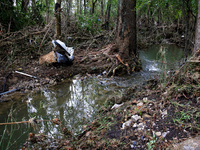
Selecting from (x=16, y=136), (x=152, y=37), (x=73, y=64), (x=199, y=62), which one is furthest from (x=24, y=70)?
(x=152, y=37)

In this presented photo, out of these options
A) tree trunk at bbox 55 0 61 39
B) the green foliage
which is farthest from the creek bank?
the green foliage

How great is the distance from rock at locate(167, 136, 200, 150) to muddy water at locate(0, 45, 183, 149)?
135cm

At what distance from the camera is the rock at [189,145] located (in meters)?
1.36

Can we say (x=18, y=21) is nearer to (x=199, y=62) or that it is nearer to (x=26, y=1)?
(x=26, y=1)

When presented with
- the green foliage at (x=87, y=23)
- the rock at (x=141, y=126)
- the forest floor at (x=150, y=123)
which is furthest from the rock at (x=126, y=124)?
the green foliage at (x=87, y=23)

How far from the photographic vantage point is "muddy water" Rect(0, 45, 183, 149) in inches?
94.0

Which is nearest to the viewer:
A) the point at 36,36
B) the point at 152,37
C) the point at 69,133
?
the point at 69,133

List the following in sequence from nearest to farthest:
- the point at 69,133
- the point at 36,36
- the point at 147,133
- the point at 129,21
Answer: the point at 147,133 < the point at 69,133 < the point at 129,21 < the point at 36,36

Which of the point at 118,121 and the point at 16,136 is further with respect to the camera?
the point at 16,136

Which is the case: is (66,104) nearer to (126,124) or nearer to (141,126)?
(126,124)

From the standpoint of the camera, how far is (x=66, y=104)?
3219 mm

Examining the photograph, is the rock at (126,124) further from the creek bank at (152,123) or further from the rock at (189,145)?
the rock at (189,145)

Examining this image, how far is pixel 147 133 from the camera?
1713 millimetres

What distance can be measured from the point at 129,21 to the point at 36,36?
345 cm
